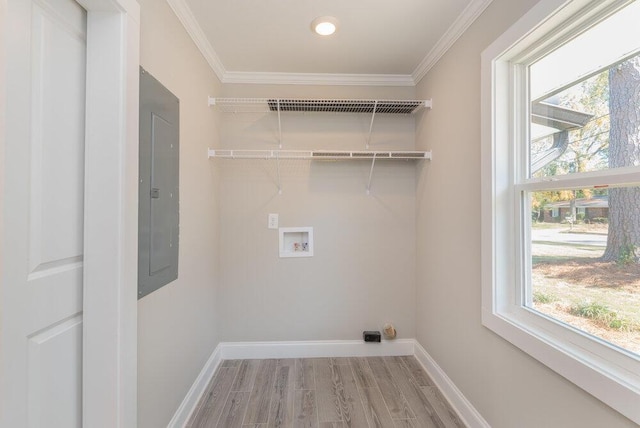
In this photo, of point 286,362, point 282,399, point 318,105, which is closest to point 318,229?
point 318,105

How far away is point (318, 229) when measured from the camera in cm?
246

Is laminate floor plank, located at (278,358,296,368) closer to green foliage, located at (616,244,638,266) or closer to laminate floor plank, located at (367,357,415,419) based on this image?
laminate floor plank, located at (367,357,415,419)

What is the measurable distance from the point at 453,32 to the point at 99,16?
1.85 m

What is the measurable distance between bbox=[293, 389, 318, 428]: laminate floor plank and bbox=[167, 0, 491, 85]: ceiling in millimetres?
2388

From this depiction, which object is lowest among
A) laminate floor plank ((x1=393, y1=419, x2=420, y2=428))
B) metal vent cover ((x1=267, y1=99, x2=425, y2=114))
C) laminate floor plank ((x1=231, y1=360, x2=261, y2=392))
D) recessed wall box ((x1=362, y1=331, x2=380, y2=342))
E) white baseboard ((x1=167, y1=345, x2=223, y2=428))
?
laminate floor plank ((x1=393, y1=419, x2=420, y2=428))

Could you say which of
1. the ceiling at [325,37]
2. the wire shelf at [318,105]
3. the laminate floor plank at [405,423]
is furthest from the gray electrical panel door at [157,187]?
the laminate floor plank at [405,423]

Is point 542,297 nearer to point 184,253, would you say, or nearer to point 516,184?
point 516,184

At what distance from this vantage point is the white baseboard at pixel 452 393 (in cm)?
159

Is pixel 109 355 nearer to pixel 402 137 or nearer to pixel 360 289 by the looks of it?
pixel 360 289

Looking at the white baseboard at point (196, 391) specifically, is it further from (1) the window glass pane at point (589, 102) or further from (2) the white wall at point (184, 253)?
(1) the window glass pane at point (589, 102)

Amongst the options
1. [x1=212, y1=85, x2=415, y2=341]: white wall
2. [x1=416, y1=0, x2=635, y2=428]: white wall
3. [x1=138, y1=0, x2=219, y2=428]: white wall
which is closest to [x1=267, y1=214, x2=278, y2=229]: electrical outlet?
[x1=212, y1=85, x2=415, y2=341]: white wall

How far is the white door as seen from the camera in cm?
80

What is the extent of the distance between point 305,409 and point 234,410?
17.6 inches

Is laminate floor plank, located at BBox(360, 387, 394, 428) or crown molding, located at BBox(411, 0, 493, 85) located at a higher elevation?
crown molding, located at BBox(411, 0, 493, 85)
